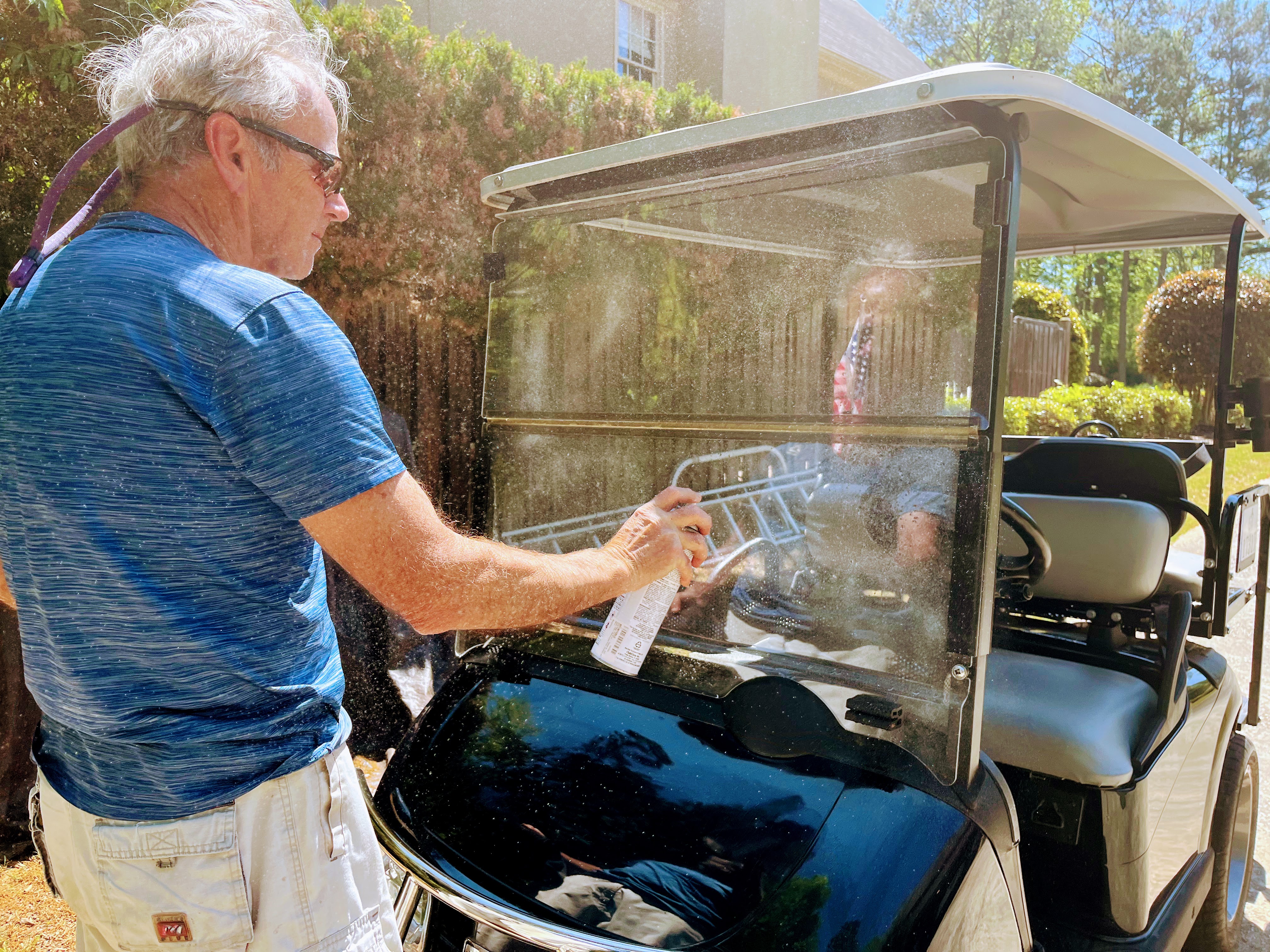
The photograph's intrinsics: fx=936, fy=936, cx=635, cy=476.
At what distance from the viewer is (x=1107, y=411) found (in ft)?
43.8

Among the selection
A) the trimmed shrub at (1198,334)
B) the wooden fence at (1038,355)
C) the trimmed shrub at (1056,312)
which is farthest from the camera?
the trimmed shrub at (1198,334)

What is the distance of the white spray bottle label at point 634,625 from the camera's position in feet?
5.17

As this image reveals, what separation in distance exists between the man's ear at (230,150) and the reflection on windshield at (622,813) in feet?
3.32

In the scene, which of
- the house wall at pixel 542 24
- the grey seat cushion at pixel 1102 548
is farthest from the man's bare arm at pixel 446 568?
the house wall at pixel 542 24

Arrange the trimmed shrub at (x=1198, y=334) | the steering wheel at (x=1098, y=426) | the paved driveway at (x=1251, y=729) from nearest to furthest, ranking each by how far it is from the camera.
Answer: the paved driveway at (x=1251, y=729)
the steering wheel at (x=1098, y=426)
the trimmed shrub at (x=1198, y=334)

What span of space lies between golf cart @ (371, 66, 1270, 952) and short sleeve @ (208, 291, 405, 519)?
27.1 inches

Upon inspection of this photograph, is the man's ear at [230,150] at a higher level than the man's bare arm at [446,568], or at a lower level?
higher

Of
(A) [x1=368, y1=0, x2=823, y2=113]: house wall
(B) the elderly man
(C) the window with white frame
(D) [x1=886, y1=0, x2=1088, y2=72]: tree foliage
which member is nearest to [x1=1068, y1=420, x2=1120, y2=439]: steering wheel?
(B) the elderly man

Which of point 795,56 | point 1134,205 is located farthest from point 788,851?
point 795,56

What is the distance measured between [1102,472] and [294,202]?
2.54 meters

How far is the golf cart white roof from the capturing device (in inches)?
54.2

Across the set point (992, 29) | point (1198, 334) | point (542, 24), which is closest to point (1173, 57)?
point (992, 29)

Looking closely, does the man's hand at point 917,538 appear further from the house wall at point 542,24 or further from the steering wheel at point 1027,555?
the house wall at point 542,24

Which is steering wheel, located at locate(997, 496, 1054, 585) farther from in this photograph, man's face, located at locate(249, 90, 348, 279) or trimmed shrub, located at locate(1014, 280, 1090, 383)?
trimmed shrub, located at locate(1014, 280, 1090, 383)
